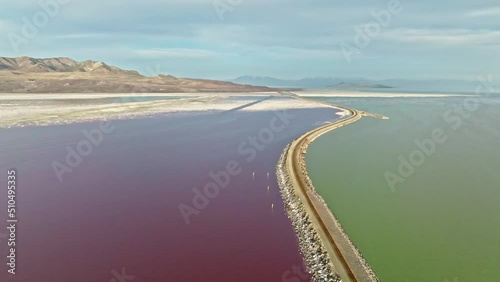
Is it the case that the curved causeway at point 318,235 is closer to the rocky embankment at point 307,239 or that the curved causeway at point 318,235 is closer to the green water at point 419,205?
the rocky embankment at point 307,239

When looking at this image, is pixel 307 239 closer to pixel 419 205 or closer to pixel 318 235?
pixel 318 235

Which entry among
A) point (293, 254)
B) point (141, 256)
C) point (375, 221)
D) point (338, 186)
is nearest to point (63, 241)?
point (141, 256)

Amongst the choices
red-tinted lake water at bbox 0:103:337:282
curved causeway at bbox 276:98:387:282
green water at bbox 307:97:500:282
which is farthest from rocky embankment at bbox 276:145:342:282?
green water at bbox 307:97:500:282

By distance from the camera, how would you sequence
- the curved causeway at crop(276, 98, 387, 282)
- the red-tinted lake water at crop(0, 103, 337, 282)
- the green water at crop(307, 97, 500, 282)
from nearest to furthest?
1. the curved causeway at crop(276, 98, 387, 282)
2. the red-tinted lake water at crop(0, 103, 337, 282)
3. the green water at crop(307, 97, 500, 282)

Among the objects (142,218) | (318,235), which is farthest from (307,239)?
(142,218)

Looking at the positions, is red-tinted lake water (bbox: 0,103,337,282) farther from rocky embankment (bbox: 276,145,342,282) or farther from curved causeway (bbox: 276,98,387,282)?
curved causeway (bbox: 276,98,387,282)

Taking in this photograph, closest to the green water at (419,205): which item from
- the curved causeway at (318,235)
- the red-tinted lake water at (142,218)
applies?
the curved causeway at (318,235)
